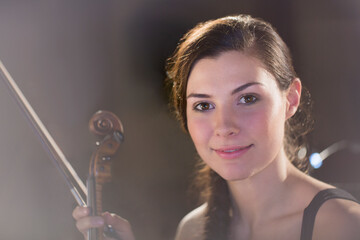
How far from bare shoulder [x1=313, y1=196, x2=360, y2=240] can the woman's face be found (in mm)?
107

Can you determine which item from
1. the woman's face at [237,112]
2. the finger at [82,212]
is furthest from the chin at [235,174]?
the finger at [82,212]

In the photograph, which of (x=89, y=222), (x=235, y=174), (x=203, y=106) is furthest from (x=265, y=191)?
(x=89, y=222)

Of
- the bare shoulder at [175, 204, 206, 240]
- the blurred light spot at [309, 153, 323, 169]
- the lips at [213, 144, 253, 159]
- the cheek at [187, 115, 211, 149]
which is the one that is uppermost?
the cheek at [187, 115, 211, 149]

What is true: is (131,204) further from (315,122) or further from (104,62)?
(315,122)

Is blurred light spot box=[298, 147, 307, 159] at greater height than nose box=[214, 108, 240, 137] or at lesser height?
lesser

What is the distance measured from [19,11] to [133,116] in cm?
29

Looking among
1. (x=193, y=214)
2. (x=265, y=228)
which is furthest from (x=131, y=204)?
(x=265, y=228)

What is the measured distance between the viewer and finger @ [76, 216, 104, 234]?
565 mm

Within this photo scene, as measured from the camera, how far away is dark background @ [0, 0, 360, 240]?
72cm

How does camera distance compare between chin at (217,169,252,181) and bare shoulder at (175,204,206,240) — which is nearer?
chin at (217,169,252,181)

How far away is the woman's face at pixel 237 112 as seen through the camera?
22.2 inches

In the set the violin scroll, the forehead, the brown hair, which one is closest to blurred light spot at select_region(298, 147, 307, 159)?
the brown hair

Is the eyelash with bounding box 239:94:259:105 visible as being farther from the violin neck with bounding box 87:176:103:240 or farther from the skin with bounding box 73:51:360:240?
the violin neck with bounding box 87:176:103:240

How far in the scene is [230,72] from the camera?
1.84 ft
